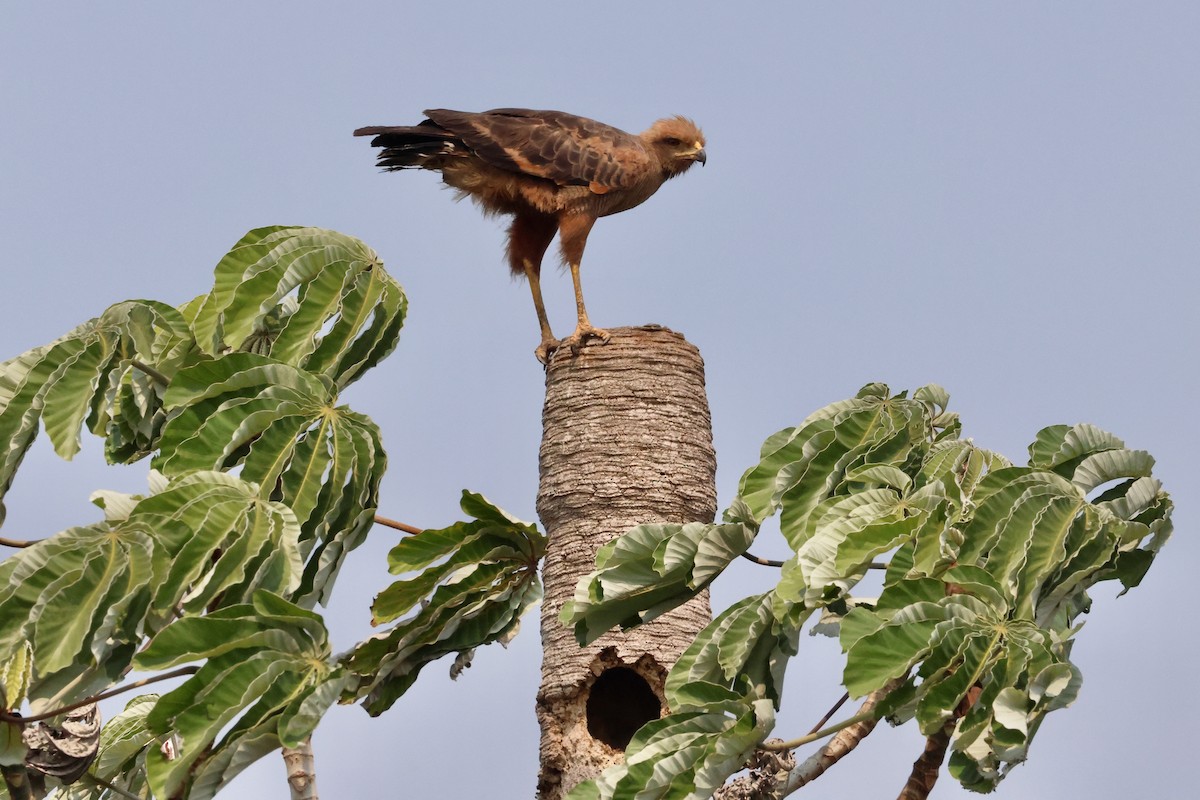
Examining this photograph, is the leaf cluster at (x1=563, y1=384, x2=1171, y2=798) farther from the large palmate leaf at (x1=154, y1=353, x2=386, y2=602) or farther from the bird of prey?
the bird of prey

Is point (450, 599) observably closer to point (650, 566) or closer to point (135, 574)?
point (650, 566)

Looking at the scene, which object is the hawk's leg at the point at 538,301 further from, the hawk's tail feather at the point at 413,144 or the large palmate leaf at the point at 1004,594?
the large palmate leaf at the point at 1004,594

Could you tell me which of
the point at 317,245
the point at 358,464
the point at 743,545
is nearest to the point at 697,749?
the point at 743,545

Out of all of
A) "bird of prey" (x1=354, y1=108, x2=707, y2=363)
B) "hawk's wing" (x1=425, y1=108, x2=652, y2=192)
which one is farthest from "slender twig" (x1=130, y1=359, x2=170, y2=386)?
"hawk's wing" (x1=425, y1=108, x2=652, y2=192)

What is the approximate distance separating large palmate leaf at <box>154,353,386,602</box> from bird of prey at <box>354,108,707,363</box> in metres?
2.59

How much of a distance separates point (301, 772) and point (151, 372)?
1332mm

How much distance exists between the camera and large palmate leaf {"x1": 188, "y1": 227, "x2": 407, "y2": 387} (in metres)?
4.43

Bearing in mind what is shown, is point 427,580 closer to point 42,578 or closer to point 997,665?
point 42,578

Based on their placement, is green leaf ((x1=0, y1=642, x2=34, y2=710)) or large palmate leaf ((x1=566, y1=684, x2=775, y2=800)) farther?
green leaf ((x1=0, y1=642, x2=34, y2=710))

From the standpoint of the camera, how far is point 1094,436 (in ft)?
12.6

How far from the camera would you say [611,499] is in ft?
15.2

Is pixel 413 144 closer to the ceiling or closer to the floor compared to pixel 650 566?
closer to the ceiling

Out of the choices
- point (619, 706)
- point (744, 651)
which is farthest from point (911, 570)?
point (619, 706)

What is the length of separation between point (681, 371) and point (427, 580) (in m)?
1.08
